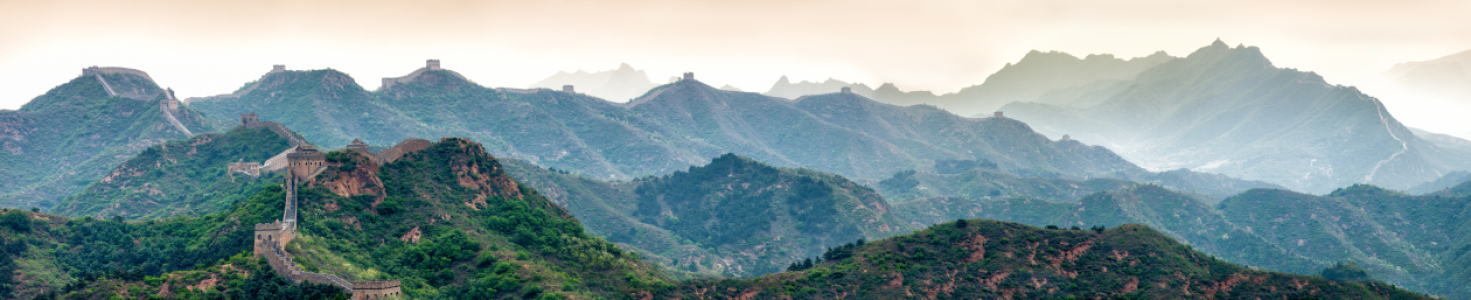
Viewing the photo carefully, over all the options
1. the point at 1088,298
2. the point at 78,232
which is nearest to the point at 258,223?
the point at 78,232

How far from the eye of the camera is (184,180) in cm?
14162

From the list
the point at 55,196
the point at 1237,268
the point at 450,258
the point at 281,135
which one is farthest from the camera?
the point at 55,196

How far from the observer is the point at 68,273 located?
97750 millimetres

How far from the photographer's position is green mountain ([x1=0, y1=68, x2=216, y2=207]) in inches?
6683

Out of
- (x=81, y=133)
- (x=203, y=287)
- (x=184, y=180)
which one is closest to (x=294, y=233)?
(x=203, y=287)

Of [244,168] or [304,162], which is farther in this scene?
[244,168]

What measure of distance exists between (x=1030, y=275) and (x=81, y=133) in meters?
156

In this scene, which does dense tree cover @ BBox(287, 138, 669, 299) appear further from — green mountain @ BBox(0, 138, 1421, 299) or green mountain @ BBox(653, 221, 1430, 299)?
green mountain @ BBox(653, 221, 1430, 299)

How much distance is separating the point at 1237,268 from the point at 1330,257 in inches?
3596

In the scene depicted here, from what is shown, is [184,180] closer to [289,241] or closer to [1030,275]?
[289,241]

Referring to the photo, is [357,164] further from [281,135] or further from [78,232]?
[281,135]

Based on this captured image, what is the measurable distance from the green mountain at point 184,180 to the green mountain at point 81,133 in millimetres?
24507

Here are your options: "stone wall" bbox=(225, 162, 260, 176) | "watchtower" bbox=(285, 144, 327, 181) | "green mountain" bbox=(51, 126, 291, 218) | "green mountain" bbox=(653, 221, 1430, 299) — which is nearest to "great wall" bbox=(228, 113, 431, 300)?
"watchtower" bbox=(285, 144, 327, 181)

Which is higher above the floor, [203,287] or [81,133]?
[81,133]
